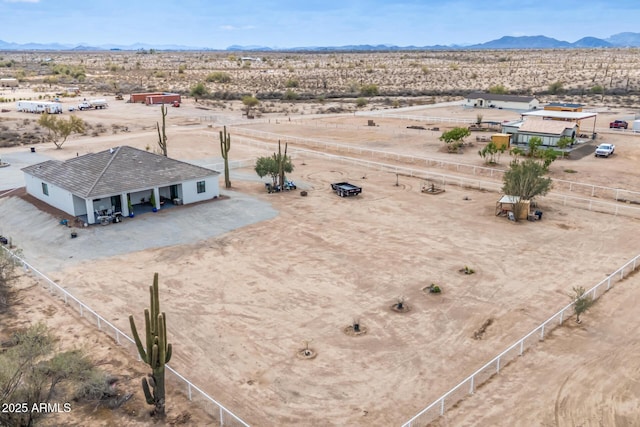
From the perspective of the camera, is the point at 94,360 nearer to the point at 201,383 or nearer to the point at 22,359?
the point at 22,359

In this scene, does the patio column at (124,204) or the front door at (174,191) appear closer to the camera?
the patio column at (124,204)

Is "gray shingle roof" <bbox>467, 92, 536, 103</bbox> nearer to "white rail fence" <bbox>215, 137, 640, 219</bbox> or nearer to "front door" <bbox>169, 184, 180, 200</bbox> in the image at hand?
"white rail fence" <bbox>215, 137, 640, 219</bbox>

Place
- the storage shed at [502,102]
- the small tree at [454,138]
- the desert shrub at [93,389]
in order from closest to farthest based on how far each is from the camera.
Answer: the desert shrub at [93,389] < the small tree at [454,138] < the storage shed at [502,102]

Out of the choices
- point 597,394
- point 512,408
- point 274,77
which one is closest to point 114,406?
point 512,408

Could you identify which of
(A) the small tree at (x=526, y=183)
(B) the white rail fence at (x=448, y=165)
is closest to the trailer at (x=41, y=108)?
(B) the white rail fence at (x=448, y=165)

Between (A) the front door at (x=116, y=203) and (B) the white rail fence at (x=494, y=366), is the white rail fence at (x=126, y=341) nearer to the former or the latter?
(B) the white rail fence at (x=494, y=366)
